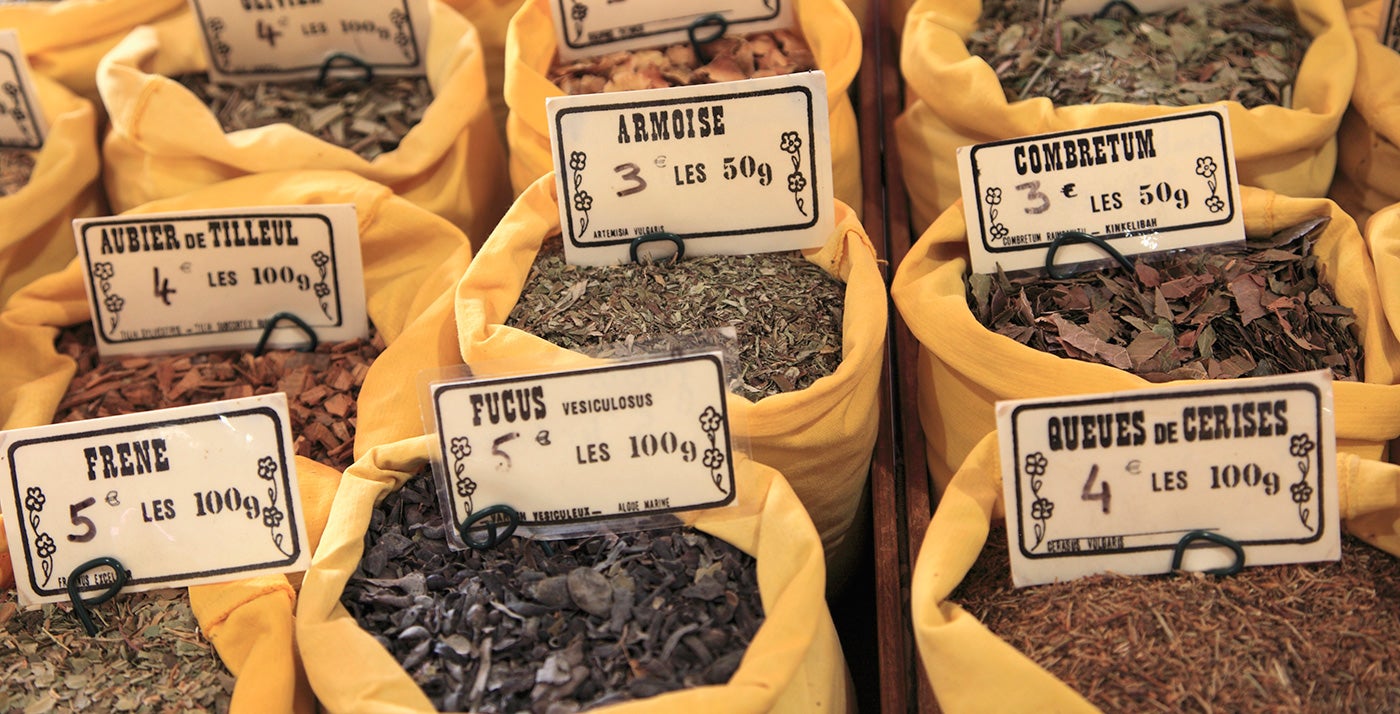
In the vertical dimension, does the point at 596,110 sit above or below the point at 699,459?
above

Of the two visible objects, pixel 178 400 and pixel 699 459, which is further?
pixel 178 400

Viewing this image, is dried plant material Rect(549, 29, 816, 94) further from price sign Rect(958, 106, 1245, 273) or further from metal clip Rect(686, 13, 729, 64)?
price sign Rect(958, 106, 1245, 273)

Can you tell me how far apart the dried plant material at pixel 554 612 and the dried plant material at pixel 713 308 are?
0.18m

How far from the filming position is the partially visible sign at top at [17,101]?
1.34 metres

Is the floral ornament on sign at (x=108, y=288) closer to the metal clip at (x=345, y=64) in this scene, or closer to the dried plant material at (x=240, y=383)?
the dried plant material at (x=240, y=383)

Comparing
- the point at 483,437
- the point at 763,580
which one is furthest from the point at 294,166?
the point at 763,580

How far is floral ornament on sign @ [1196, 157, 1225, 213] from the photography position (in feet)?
3.60

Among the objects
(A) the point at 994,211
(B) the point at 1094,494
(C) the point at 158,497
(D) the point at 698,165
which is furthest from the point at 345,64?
(B) the point at 1094,494

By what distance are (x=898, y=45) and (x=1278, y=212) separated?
0.63 m

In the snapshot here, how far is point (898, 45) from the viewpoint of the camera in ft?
5.32

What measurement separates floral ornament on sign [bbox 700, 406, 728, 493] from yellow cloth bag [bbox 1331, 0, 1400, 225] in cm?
81

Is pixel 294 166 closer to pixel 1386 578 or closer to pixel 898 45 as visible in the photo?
pixel 898 45

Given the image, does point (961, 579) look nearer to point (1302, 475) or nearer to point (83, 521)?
point (1302, 475)

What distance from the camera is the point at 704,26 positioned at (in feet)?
4.49
